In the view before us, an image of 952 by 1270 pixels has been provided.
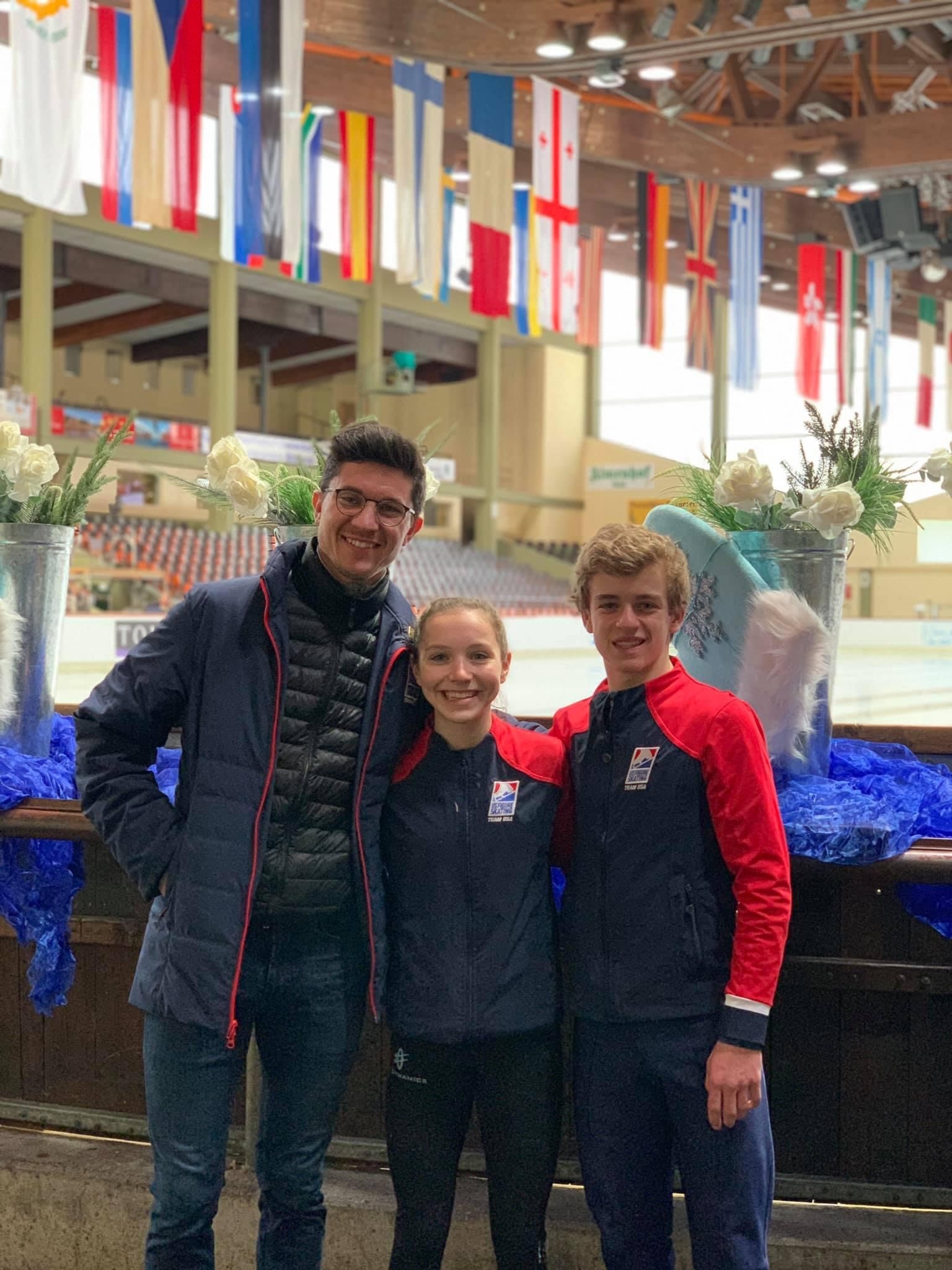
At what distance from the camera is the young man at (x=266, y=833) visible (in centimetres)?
188

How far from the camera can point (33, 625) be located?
2877 mm

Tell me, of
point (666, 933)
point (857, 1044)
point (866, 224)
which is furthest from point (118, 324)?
point (666, 933)

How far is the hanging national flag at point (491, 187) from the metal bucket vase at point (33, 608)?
8.61 meters

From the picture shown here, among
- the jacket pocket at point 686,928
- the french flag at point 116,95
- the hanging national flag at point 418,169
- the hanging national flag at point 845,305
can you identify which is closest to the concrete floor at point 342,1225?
the jacket pocket at point 686,928

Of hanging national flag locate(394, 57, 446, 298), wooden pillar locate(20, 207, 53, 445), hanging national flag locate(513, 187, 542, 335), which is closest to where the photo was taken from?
hanging national flag locate(394, 57, 446, 298)

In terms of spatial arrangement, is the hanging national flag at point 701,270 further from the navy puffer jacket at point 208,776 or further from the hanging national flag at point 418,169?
the navy puffer jacket at point 208,776

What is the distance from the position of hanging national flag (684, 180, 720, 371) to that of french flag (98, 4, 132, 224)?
6.85 m

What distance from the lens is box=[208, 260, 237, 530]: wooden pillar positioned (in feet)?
66.3

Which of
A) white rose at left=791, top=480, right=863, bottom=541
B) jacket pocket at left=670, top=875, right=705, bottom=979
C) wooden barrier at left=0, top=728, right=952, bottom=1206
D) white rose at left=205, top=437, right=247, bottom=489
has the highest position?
white rose at left=205, top=437, right=247, bottom=489

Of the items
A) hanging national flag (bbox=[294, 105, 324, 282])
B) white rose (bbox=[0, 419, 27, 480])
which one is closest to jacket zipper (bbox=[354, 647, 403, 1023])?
white rose (bbox=[0, 419, 27, 480])

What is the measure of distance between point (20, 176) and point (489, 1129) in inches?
301

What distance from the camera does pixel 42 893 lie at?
8.57 ft

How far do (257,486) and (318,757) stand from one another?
0.82 m

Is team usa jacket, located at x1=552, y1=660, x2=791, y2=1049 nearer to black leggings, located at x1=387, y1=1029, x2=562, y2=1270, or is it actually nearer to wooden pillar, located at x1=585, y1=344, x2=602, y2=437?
black leggings, located at x1=387, y1=1029, x2=562, y2=1270
